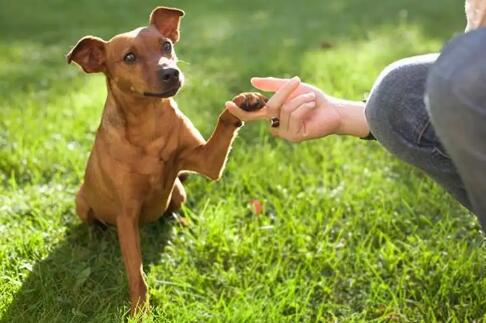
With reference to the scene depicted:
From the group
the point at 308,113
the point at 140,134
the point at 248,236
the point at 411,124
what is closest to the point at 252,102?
the point at 308,113

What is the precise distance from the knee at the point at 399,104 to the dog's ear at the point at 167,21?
3.16 feet

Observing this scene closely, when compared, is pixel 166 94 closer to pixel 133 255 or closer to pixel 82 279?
pixel 133 255

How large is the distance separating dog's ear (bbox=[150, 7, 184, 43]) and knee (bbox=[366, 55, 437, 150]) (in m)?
0.96

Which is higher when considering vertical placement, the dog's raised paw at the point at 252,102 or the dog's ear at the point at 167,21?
the dog's ear at the point at 167,21

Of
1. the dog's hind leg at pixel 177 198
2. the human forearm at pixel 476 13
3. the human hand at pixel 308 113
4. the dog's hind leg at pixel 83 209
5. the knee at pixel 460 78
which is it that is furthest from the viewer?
the dog's hind leg at pixel 177 198

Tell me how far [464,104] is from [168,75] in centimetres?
110

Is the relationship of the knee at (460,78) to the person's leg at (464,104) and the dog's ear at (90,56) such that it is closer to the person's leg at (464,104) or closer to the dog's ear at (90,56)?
the person's leg at (464,104)

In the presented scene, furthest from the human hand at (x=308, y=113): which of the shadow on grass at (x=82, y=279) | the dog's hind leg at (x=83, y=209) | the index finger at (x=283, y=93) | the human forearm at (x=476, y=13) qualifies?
the dog's hind leg at (x=83, y=209)

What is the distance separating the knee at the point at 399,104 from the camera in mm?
1881

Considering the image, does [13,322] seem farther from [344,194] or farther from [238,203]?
[344,194]

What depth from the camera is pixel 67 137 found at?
3754 mm

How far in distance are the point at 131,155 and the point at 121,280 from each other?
45 cm

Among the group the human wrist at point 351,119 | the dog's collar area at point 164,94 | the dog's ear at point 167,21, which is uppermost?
the dog's ear at point 167,21

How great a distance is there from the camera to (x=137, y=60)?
94.0 inches
